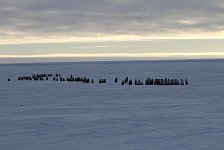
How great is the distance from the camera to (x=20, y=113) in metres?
25.2

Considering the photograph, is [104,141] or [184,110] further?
[184,110]

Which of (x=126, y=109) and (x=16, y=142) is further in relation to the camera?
(x=126, y=109)

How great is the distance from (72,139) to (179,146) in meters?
3.99

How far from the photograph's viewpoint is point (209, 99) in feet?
109

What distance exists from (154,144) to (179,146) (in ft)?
2.97

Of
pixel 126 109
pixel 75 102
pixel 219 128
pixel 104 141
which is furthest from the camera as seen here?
pixel 75 102

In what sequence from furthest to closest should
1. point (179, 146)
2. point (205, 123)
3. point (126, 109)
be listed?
1. point (126, 109)
2. point (205, 123)
3. point (179, 146)

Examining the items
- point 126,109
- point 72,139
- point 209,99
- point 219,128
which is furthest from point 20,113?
point 209,99

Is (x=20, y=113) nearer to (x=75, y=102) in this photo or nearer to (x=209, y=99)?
(x=75, y=102)

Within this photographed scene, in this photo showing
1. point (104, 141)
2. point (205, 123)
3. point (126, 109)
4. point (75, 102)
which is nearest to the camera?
point (104, 141)

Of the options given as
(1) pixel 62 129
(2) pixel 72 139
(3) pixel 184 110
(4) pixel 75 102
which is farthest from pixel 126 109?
(2) pixel 72 139

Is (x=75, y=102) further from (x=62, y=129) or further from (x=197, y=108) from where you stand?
(x=62, y=129)

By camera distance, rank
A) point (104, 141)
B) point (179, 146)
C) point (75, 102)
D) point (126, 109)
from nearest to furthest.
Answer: point (179, 146) < point (104, 141) < point (126, 109) < point (75, 102)

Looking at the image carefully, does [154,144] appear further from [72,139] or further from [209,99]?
[209,99]
